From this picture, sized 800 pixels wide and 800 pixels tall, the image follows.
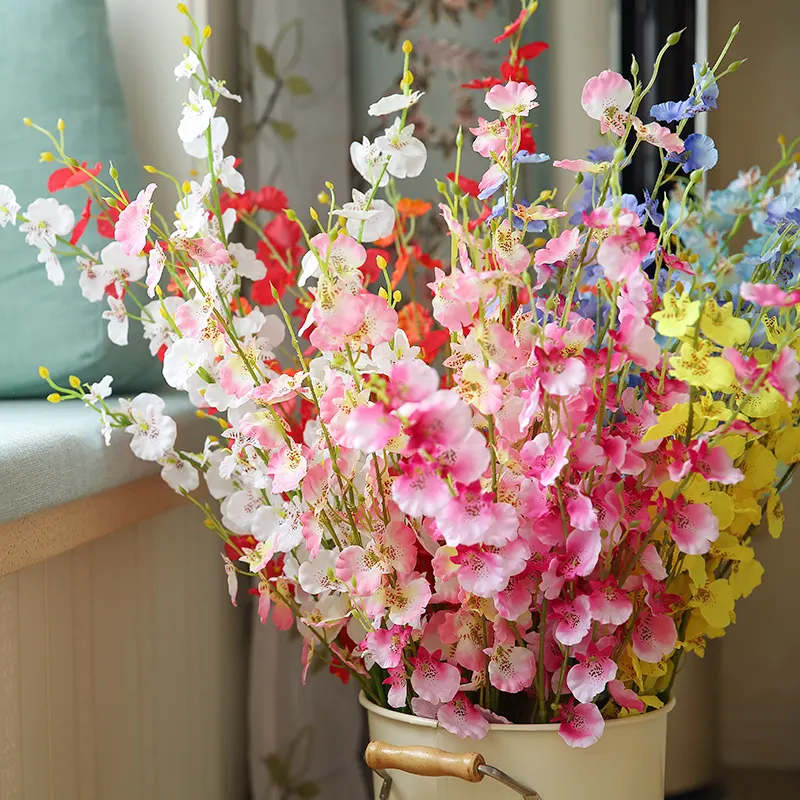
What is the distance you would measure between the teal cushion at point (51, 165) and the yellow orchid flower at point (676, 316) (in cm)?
63

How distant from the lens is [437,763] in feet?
2.02

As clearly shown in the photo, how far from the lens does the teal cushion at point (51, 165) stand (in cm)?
97

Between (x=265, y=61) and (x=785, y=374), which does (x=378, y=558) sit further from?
(x=265, y=61)

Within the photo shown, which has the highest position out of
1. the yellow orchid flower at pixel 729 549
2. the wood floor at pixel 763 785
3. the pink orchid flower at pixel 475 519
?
the pink orchid flower at pixel 475 519

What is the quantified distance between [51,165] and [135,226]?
1.48ft

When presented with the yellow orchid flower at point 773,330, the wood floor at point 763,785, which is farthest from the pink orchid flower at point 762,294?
the wood floor at point 763,785

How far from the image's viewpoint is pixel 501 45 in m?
1.16

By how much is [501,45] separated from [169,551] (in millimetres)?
698

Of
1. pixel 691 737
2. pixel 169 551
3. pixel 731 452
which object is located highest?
pixel 731 452

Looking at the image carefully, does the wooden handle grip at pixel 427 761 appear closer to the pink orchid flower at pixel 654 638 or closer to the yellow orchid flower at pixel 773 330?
the pink orchid flower at pixel 654 638

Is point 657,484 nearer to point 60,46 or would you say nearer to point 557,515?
point 557,515

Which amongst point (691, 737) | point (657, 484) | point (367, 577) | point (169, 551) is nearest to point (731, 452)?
point (657, 484)

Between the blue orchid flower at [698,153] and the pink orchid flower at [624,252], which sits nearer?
the pink orchid flower at [624,252]

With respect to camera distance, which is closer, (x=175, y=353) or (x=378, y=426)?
(x=378, y=426)
